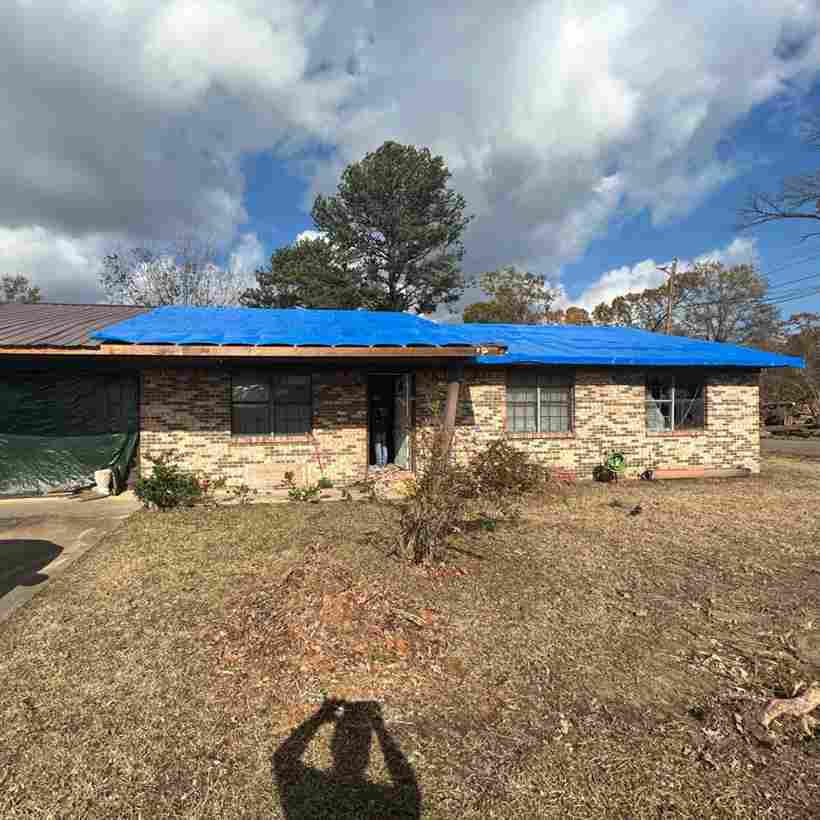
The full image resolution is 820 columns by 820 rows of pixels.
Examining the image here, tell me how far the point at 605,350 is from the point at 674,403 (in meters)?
2.19

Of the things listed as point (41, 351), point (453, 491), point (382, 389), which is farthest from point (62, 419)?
point (453, 491)

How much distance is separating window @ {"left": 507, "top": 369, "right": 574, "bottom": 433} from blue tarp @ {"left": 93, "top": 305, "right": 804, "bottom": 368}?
0.58 metres

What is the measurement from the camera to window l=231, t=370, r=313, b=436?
30.7ft

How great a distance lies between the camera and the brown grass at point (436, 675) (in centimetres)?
231

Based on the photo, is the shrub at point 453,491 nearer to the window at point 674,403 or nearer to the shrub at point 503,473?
the shrub at point 503,473

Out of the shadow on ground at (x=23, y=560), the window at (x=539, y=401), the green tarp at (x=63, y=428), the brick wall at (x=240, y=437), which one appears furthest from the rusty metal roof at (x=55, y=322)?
the window at (x=539, y=401)

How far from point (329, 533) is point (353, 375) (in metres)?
3.95

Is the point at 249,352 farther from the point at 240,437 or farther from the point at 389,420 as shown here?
the point at 389,420

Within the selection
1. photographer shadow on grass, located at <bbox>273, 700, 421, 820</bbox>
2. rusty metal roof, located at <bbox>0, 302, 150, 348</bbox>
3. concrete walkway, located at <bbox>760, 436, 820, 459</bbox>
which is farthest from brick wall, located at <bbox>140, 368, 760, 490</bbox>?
concrete walkway, located at <bbox>760, 436, 820, 459</bbox>

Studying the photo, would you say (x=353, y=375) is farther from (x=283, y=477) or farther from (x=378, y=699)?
(x=378, y=699)

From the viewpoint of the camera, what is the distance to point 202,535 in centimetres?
647

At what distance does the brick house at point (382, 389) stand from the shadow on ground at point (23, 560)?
2929 millimetres

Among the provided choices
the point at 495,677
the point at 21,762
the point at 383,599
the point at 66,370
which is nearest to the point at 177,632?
the point at 21,762

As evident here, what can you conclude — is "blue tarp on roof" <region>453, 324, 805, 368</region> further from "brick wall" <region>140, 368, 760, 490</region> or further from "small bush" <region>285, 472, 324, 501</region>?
"small bush" <region>285, 472, 324, 501</region>
